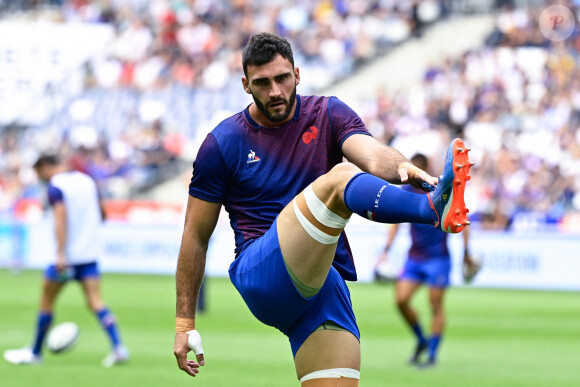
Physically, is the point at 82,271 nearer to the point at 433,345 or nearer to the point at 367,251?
the point at 433,345

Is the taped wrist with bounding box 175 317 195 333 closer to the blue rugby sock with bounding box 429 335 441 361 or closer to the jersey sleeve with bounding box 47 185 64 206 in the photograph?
the jersey sleeve with bounding box 47 185 64 206

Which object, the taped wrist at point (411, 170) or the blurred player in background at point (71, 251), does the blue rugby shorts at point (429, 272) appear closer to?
the blurred player in background at point (71, 251)

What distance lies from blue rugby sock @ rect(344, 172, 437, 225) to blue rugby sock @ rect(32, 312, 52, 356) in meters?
7.60

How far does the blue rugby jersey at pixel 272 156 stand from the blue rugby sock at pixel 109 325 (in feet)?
20.2

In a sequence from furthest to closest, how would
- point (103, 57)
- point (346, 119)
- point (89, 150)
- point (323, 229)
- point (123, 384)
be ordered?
point (103, 57), point (89, 150), point (123, 384), point (346, 119), point (323, 229)

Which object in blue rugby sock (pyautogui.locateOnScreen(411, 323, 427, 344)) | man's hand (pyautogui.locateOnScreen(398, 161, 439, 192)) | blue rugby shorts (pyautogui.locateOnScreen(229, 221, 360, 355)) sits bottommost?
blue rugby sock (pyautogui.locateOnScreen(411, 323, 427, 344))

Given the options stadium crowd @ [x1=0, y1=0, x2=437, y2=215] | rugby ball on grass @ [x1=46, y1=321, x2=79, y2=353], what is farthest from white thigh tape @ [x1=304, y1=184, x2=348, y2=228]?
stadium crowd @ [x1=0, y1=0, x2=437, y2=215]

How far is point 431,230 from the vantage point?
12.7 m

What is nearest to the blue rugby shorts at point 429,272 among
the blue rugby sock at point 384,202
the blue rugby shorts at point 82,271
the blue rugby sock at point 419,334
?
the blue rugby sock at point 419,334

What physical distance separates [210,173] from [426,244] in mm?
7047

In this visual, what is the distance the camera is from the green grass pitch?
11.3 meters

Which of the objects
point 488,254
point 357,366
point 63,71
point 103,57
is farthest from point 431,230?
point 63,71

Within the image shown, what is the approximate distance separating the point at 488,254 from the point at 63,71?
18043mm

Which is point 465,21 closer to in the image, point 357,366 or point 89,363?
point 89,363
